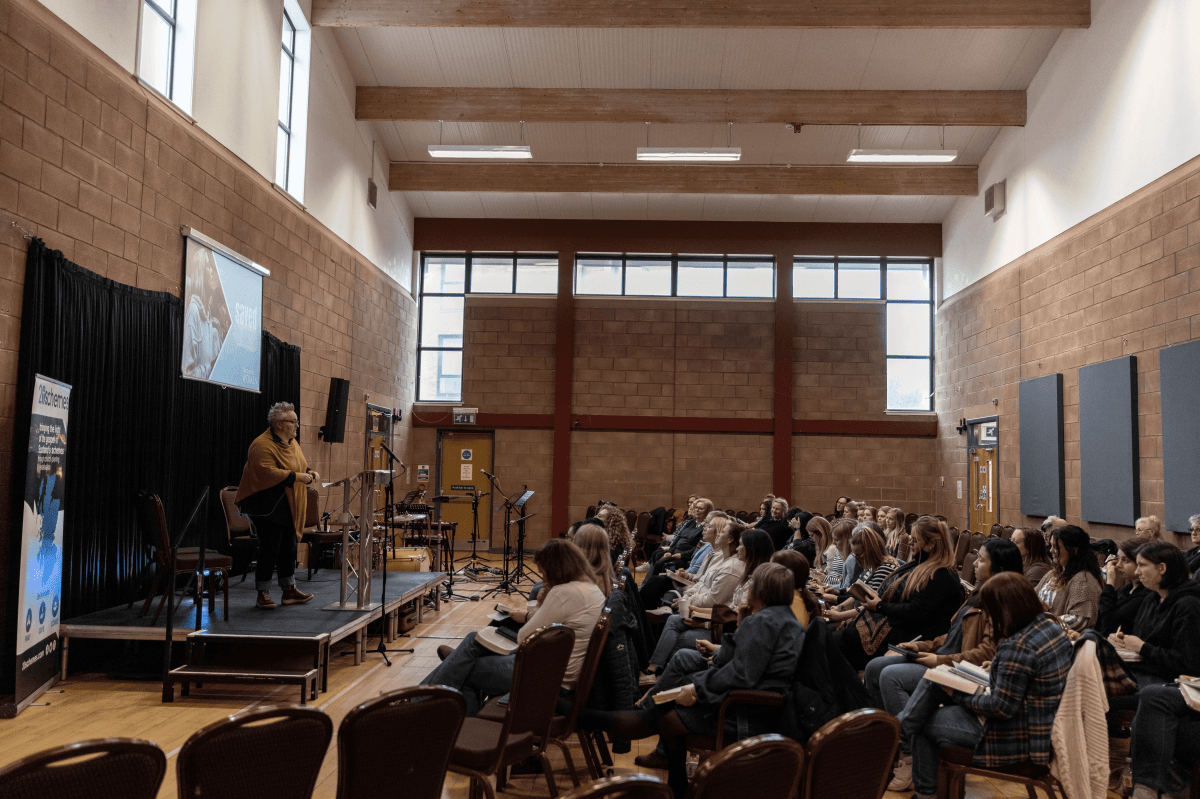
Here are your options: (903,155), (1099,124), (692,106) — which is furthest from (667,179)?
(1099,124)

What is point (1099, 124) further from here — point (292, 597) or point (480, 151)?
point (292, 597)

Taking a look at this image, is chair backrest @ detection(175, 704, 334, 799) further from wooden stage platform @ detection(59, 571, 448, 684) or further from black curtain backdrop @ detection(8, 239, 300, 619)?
black curtain backdrop @ detection(8, 239, 300, 619)

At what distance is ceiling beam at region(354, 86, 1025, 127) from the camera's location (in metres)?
11.0

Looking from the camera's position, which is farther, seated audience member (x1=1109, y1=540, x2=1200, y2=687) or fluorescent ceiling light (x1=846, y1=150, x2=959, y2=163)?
fluorescent ceiling light (x1=846, y1=150, x2=959, y2=163)

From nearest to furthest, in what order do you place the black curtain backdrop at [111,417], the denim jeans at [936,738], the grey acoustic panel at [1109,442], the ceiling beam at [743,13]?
the denim jeans at [936,738] < the black curtain backdrop at [111,417] < the grey acoustic panel at [1109,442] < the ceiling beam at [743,13]

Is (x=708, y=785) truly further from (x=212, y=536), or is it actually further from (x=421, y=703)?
(x=212, y=536)

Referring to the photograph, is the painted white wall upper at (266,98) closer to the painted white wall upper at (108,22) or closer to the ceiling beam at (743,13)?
the painted white wall upper at (108,22)

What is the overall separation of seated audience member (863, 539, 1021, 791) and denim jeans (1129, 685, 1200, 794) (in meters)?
0.62

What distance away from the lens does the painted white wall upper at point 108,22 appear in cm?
540

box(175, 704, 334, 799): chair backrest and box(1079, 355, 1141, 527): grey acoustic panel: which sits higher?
box(1079, 355, 1141, 527): grey acoustic panel

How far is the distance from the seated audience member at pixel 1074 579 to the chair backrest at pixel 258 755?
3939 mm

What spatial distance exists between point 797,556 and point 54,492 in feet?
14.4

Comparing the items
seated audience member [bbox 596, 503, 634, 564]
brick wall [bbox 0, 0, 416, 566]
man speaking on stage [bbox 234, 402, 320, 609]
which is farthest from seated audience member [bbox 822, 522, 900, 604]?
brick wall [bbox 0, 0, 416, 566]

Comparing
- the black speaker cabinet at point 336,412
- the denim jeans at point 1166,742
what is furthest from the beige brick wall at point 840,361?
the denim jeans at point 1166,742
